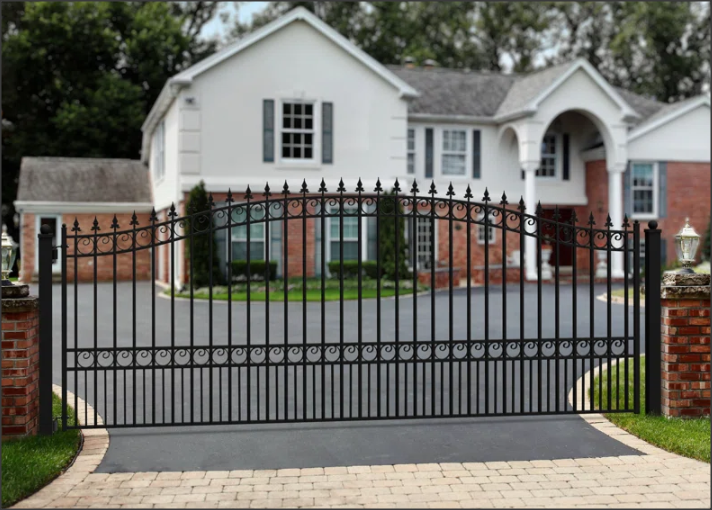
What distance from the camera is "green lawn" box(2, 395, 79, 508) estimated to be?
212 inches

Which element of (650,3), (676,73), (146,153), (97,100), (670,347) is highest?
(650,3)

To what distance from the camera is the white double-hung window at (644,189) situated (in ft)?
86.0

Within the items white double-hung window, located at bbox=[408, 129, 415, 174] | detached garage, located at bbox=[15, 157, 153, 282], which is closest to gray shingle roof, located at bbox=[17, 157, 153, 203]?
detached garage, located at bbox=[15, 157, 153, 282]

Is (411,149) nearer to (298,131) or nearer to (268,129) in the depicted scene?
(298,131)

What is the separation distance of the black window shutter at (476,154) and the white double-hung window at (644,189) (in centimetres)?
521

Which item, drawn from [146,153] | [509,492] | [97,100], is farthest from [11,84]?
[509,492]

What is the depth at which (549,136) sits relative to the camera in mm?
26875

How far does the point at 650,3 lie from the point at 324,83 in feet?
77.2

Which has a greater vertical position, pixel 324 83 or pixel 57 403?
pixel 324 83

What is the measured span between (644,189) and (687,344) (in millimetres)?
20480

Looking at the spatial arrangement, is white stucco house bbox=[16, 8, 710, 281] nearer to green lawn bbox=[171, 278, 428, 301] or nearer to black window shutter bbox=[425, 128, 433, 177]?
black window shutter bbox=[425, 128, 433, 177]

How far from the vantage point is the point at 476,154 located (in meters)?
25.9

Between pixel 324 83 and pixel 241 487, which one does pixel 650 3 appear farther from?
pixel 241 487

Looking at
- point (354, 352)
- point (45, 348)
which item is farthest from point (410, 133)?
point (45, 348)
